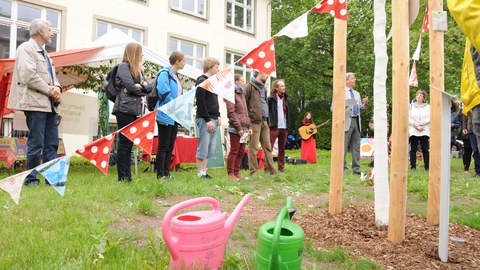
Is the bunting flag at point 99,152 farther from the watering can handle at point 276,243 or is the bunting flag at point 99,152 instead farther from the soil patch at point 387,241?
the watering can handle at point 276,243

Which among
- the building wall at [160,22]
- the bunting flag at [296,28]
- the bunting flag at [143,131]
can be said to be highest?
the building wall at [160,22]

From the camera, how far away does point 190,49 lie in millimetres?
16797

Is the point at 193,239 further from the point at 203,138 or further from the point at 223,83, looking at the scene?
the point at 203,138

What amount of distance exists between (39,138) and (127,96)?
3.75 feet

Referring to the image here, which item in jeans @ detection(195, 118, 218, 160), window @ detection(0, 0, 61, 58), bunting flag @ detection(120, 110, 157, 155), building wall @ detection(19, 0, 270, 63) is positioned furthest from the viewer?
building wall @ detection(19, 0, 270, 63)

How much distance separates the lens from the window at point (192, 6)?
16.3 m

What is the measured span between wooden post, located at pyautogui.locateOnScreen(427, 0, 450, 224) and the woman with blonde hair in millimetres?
3378

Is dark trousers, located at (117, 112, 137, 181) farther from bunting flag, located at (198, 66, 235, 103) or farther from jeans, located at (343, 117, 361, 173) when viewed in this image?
jeans, located at (343, 117, 361, 173)

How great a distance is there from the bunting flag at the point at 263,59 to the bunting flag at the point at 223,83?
25cm

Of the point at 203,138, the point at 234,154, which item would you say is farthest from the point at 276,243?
the point at 234,154

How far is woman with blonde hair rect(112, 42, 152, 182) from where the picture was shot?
4.94 m

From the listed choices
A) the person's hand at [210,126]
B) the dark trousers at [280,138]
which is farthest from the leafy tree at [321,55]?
the person's hand at [210,126]

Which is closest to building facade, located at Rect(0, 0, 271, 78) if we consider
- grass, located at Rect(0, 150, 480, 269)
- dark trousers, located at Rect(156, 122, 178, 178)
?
dark trousers, located at Rect(156, 122, 178, 178)

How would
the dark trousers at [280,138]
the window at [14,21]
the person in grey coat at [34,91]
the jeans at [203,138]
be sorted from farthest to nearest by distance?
the window at [14,21], the dark trousers at [280,138], the jeans at [203,138], the person in grey coat at [34,91]
